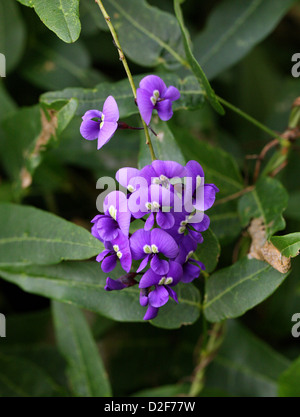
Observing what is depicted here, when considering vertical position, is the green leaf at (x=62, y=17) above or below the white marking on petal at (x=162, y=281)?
above

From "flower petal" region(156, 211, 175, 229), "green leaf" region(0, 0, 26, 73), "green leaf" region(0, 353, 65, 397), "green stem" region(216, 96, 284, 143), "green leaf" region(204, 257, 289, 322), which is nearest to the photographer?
"flower petal" region(156, 211, 175, 229)

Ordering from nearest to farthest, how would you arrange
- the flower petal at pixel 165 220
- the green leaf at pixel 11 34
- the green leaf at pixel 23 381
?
the flower petal at pixel 165 220, the green leaf at pixel 23 381, the green leaf at pixel 11 34

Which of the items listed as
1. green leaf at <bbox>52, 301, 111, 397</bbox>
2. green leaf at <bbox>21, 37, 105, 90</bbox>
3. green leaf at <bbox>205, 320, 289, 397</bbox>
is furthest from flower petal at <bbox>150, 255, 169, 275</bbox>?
green leaf at <bbox>21, 37, 105, 90</bbox>

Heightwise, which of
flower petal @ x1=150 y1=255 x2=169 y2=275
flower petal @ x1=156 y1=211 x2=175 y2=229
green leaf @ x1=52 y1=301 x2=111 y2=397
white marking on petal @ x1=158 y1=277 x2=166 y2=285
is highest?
flower petal @ x1=156 y1=211 x2=175 y2=229

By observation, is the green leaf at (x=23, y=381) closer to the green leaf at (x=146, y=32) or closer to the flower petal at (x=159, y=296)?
the flower petal at (x=159, y=296)

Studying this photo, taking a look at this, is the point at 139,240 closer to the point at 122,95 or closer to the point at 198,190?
the point at 198,190

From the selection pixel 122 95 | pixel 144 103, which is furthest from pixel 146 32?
pixel 144 103

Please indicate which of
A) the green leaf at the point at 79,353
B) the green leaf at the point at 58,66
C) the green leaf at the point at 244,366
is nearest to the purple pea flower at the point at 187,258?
the green leaf at the point at 79,353

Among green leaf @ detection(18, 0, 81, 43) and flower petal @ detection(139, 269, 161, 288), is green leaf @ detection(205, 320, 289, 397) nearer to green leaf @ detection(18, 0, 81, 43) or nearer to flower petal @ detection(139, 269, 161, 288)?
flower petal @ detection(139, 269, 161, 288)
